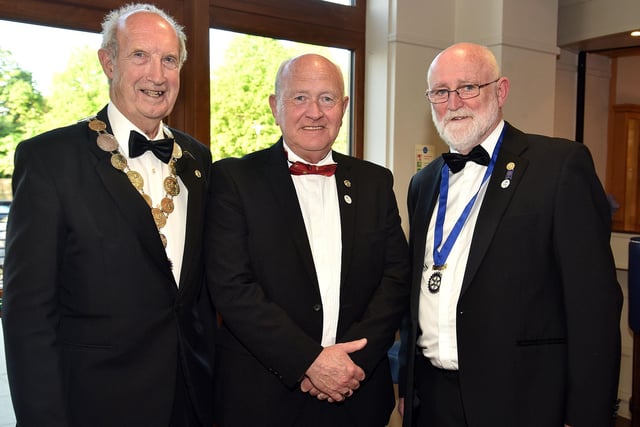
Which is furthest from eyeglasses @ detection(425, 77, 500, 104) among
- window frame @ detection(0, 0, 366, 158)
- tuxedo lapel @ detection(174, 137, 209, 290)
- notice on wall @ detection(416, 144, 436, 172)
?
notice on wall @ detection(416, 144, 436, 172)

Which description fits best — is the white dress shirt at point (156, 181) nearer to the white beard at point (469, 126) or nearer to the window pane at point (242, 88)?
the white beard at point (469, 126)

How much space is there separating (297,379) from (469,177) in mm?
956

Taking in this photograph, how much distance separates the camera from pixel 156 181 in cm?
205

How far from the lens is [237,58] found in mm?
3789

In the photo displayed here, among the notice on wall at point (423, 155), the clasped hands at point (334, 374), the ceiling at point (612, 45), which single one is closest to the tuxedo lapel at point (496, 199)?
the clasped hands at point (334, 374)

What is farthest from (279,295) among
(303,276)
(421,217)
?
(421,217)

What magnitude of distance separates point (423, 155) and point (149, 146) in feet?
8.68

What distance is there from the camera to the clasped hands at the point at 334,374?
204 cm

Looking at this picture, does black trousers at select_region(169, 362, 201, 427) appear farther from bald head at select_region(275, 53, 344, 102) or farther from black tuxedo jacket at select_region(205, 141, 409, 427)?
bald head at select_region(275, 53, 344, 102)

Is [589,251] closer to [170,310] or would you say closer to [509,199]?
[509,199]

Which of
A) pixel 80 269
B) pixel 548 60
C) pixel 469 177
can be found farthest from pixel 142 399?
pixel 548 60

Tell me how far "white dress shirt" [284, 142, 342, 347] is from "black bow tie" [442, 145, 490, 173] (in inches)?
17.4

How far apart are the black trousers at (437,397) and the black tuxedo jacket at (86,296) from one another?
34.7 inches

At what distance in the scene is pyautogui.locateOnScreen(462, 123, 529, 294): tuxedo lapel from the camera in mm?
2055
